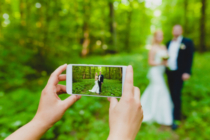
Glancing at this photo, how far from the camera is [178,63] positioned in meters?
3.44

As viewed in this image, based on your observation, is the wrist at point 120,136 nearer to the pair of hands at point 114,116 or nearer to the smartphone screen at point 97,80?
the pair of hands at point 114,116

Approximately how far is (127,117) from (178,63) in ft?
10.2

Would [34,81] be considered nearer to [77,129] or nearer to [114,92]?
[77,129]

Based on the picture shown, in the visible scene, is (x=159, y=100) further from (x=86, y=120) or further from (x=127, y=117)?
(x=127, y=117)

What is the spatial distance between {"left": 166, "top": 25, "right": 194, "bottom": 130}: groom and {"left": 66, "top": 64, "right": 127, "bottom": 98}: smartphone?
2705mm

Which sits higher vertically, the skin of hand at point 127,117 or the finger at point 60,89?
the finger at point 60,89

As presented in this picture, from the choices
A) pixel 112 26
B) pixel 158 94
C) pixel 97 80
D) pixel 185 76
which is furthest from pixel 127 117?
pixel 112 26

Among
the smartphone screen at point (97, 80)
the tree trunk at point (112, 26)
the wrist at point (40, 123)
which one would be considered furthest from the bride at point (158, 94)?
the tree trunk at point (112, 26)

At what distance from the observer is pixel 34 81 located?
5.52 meters

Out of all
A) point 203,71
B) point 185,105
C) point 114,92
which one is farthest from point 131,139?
point 203,71

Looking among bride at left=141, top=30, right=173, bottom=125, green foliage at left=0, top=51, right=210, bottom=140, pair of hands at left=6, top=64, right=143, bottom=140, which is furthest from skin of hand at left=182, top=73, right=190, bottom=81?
pair of hands at left=6, top=64, right=143, bottom=140

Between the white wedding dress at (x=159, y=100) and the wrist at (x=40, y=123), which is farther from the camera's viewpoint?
the white wedding dress at (x=159, y=100)

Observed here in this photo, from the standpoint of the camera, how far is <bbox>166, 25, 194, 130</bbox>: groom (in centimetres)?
336

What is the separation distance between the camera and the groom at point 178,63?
3359 millimetres
